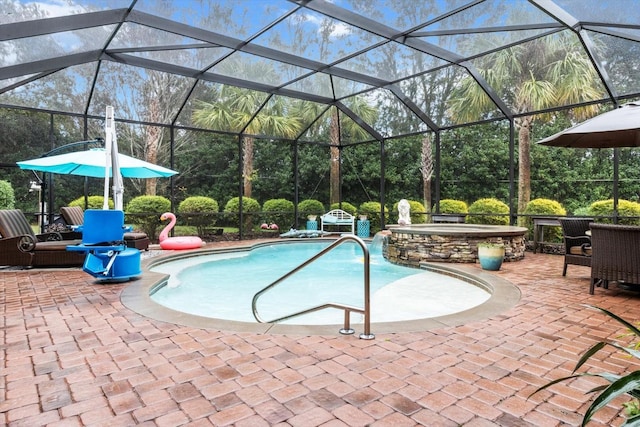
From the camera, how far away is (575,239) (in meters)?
5.70

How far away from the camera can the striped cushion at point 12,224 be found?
6361 millimetres

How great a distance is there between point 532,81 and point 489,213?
4095 millimetres

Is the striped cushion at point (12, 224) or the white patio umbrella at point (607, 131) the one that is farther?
the striped cushion at point (12, 224)

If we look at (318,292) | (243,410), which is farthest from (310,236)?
(243,410)

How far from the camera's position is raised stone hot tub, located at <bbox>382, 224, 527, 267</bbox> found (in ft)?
23.7

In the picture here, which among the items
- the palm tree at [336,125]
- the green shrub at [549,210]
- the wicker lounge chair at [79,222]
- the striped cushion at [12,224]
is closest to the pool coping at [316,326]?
the striped cushion at [12,224]


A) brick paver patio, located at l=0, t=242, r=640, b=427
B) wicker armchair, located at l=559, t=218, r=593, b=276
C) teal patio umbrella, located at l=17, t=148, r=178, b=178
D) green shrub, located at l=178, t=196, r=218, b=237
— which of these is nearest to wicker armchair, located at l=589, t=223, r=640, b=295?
brick paver patio, located at l=0, t=242, r=640, b=427

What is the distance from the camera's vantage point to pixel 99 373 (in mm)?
2502

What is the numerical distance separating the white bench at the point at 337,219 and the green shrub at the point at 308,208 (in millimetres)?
625

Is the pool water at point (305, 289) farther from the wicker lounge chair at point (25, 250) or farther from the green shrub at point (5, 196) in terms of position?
the green shrub at point (5, 196)

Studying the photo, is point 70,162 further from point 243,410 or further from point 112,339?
point 243,410

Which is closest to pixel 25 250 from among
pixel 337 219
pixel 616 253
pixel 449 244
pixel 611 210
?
pixel 449 244

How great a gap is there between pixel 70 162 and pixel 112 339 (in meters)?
Result: 4.64

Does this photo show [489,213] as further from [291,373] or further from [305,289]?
[291,373]
